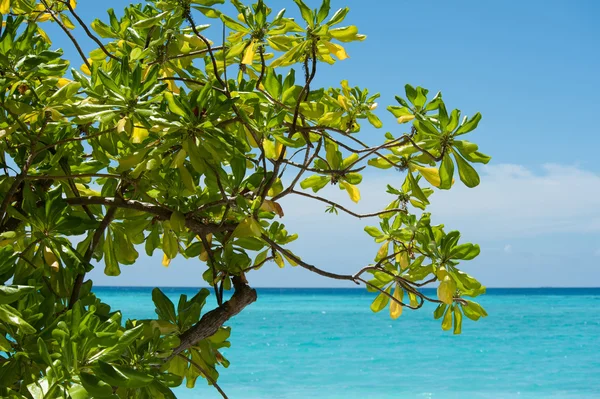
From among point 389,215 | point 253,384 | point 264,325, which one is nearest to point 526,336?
point 264,325

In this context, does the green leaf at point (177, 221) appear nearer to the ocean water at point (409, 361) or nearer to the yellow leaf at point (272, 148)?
the yellow leaf at point (272, 148)

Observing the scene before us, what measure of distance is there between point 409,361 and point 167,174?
44.7ft

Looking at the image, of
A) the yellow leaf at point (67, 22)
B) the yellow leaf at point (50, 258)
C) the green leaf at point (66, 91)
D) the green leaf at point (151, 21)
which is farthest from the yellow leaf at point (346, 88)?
the yellow leaf at point (67, 22)

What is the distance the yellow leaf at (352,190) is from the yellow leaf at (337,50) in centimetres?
44

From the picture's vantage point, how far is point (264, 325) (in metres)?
23.0

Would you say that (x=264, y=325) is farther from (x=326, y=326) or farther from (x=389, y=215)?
(x=389, y=215)

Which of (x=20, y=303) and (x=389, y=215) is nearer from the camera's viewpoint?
(x=20, y=303)

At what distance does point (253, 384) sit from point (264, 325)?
11191 mm

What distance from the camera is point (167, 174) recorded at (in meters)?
1.78

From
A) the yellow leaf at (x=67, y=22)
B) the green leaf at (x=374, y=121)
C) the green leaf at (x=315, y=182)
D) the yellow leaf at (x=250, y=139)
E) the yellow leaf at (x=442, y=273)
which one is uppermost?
the yellow leaf at (x=67, y=22)

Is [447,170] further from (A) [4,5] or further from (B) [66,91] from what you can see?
(A) [4,5]

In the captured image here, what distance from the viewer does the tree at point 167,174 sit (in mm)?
1323

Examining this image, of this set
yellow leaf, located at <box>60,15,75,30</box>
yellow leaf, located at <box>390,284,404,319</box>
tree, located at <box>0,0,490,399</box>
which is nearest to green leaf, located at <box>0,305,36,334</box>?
tree, located at <box>0,0,490,399</box>

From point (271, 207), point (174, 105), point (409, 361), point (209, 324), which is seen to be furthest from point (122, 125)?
point (409, 361)
